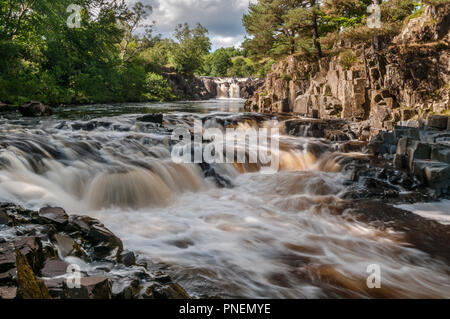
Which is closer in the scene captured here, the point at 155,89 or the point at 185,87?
the point at 155,89

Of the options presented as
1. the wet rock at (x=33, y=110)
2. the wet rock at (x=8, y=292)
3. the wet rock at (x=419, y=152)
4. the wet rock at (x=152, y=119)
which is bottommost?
the wet rock at (x=8, y=292)

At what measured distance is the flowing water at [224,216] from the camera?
131 inches

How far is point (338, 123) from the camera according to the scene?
42.6 feet

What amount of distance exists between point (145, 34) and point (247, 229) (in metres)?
39.2

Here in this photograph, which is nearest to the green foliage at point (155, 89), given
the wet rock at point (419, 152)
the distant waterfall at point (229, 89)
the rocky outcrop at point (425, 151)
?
the distant waterfall at point (229, 89)

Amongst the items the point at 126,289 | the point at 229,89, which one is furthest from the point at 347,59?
the point at 229,89

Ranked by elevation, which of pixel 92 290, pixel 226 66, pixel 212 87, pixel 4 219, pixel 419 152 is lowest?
pixel 92 290

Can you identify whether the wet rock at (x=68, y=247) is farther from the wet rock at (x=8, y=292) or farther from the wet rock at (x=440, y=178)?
the wet rock at (x=440, y=178)

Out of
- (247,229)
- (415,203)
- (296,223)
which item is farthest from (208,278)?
(415,203)

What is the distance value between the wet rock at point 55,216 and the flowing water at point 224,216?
930 mm

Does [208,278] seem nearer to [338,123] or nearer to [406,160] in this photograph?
[406,160]

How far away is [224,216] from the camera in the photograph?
5.25 m

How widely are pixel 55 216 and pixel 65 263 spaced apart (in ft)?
4.01

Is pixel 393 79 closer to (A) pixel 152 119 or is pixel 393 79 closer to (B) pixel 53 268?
(A) pixel 152 119
